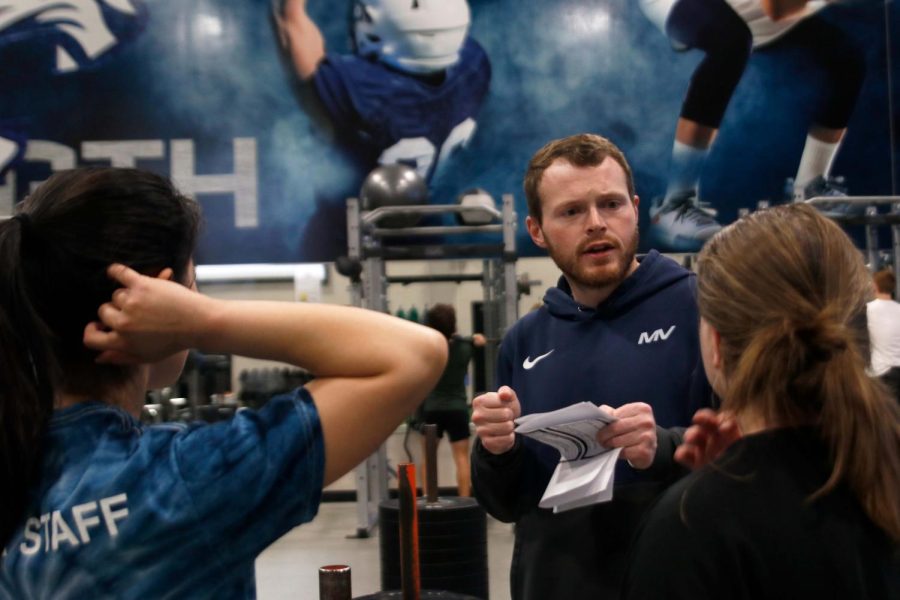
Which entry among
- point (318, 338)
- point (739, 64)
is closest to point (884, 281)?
point (739, 64)

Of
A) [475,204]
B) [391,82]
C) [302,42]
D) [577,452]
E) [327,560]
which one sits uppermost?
[302,42]

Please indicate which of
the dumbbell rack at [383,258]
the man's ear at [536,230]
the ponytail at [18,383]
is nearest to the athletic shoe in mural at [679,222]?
A: the dumbbell rack at [383,258]

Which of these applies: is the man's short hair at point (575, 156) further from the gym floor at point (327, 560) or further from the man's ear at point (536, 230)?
the gym floor at point (327, 560)

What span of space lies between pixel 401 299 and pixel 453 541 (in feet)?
20.6

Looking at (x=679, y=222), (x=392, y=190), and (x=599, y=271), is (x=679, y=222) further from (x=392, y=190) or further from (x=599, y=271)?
(x=599, y=271)

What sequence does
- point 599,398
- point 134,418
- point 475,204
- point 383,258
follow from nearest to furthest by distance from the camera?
point 134,418, point 599,398, point 383,258, point 475,204

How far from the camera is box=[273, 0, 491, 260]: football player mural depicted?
782cm

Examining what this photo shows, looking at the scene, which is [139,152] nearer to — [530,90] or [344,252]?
[344,252]

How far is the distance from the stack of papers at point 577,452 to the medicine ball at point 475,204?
5091mm

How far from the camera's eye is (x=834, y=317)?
A: 89cm

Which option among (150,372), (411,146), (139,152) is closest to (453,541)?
(150,372)

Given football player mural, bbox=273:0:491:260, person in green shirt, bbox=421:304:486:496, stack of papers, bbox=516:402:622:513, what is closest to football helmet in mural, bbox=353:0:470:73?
football player mural, bbox=273:0:491:260

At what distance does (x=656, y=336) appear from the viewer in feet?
Answer: 5.28

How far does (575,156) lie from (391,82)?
645cm
